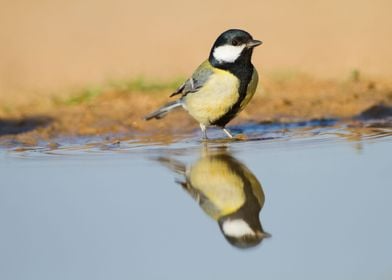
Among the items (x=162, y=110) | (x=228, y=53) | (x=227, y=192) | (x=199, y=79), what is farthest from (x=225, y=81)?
(x=227, y=192)

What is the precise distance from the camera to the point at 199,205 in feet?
18.3

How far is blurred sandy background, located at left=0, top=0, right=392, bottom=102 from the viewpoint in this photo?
12.5 meters

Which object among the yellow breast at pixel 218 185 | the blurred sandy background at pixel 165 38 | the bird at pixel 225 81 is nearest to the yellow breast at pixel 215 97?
the bird at pixel 225 81

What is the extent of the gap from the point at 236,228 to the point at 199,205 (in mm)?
572

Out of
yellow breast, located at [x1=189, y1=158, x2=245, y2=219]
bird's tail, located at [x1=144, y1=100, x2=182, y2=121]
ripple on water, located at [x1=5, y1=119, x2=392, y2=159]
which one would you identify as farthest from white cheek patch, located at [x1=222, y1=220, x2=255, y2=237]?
bird's tail, located at [x1=144, y1=100, x2=182, y2=121]

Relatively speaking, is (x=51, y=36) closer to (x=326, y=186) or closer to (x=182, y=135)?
(x=182, y=135)

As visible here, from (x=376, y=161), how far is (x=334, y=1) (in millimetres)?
9802

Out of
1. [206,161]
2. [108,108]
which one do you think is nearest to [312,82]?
[108,108]

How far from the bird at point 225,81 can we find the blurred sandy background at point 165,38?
325 cm

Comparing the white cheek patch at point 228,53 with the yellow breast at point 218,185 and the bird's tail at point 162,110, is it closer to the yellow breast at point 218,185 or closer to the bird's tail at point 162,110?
the bird's tail at point 162,110

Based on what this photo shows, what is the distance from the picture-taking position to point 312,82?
1111cm

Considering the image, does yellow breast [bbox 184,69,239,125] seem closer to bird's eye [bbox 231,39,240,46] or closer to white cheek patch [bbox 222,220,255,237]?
bird's eye [bbox 231,39,240,46]

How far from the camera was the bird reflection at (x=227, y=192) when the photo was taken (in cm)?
498

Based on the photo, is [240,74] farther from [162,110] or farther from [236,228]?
[236,228]
